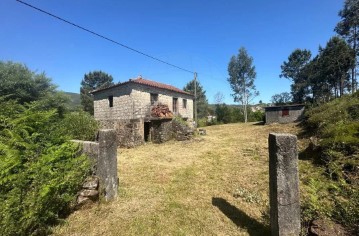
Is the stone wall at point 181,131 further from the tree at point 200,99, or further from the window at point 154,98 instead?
the tree at point 200,99

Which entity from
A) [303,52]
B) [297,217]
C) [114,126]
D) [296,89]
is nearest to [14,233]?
[297,217]

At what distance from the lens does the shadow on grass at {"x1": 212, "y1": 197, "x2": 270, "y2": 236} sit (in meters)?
3.65

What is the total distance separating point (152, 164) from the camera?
860cm

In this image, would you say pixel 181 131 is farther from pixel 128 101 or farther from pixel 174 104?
pixel 174 104

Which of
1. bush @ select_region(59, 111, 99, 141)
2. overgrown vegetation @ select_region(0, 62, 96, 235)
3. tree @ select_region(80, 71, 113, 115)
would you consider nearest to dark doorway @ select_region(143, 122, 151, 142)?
bush @ select_region(59, 111, 99, 141)

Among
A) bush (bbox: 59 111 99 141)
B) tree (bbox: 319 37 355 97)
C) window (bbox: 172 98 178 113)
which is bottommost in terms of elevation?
bush (bbox: 59 111 99 141)

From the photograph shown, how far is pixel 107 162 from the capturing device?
478 cm

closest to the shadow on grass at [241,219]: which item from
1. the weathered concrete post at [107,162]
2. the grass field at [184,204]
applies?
the grass field at [184,204]

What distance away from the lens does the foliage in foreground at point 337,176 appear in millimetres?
3346

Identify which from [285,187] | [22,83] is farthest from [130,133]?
[22,83]

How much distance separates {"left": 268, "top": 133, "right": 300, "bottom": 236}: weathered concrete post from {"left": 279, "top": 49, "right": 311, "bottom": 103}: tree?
40.6 meters

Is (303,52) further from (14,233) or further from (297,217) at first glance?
(14,233)

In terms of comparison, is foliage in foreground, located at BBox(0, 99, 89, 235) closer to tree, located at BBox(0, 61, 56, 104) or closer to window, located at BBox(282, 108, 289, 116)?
tree, located at BBox(0, 61, 56, 104)

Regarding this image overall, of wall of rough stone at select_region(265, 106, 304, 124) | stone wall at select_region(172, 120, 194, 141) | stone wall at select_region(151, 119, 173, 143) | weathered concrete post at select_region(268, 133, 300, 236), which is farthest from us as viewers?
wall of rough stone at select_region(265, 106, 304, 124)
